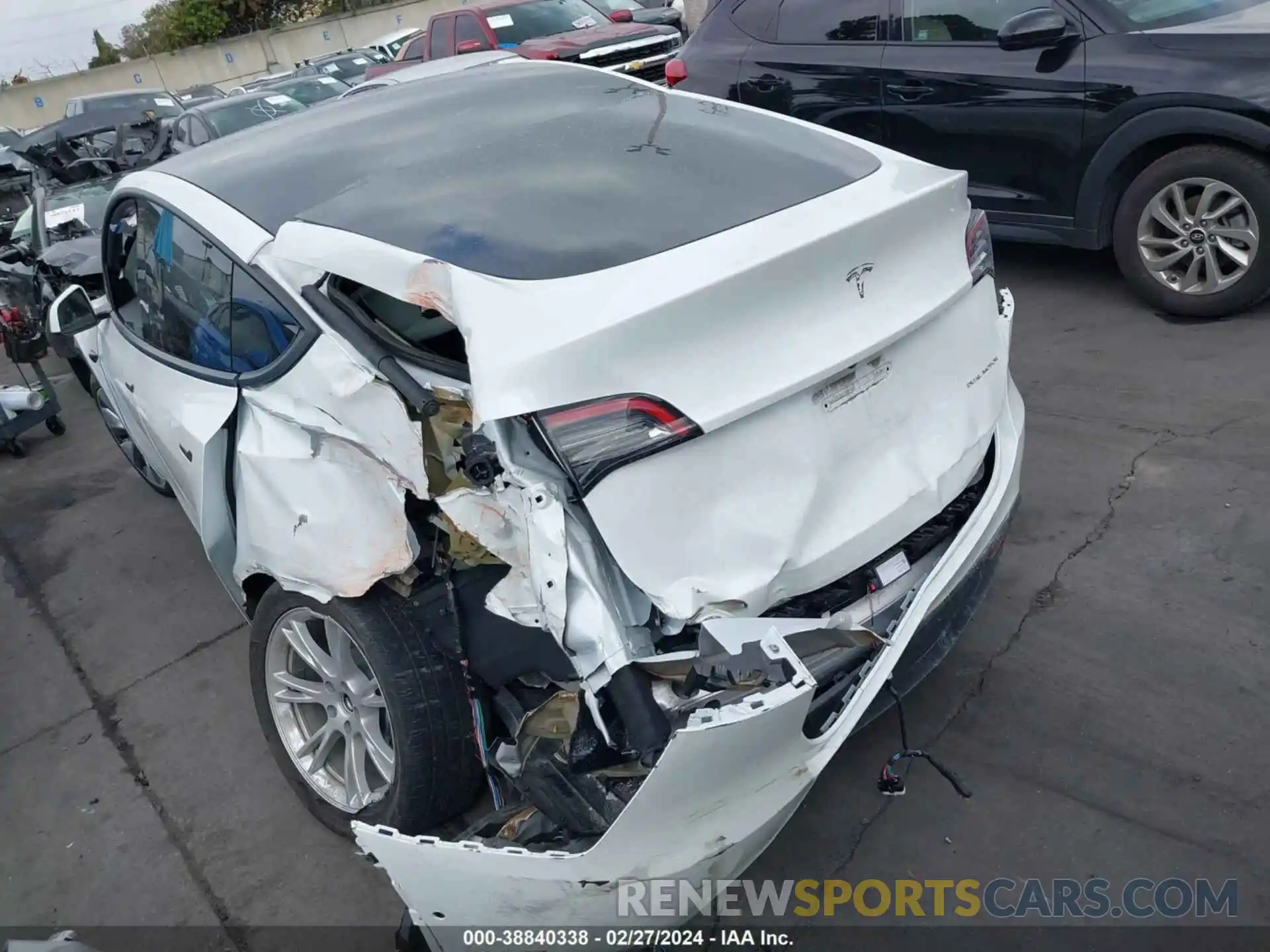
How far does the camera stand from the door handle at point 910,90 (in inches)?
228

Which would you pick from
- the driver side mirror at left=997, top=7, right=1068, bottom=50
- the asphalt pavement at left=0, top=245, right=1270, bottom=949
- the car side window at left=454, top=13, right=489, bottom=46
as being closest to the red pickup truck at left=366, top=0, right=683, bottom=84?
the car side window at left=454, top=13, right=489, bottom=46

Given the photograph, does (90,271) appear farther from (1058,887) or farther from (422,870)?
(1058,887)

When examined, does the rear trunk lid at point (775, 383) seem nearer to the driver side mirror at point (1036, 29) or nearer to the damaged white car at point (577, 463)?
the damaged white car at point (577, 463)

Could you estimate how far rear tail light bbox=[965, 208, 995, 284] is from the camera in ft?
9.53

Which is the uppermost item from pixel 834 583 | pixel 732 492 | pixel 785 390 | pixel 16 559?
pixel 785 390

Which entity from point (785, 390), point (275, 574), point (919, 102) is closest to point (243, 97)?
point (919, 102)

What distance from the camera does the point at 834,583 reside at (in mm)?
2434

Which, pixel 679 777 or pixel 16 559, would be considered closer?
pixel 679 777

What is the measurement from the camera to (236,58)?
39750mm

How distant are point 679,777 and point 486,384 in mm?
874

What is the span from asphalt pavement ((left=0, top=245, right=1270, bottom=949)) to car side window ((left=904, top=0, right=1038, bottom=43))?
191 centimetres

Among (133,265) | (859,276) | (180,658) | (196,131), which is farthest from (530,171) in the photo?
(196,131)

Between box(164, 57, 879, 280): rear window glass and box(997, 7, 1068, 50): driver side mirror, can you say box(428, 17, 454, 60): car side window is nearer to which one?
box(997, 7, 1068, 50): driver side mirror

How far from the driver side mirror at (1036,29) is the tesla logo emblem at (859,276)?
11.1 feet
